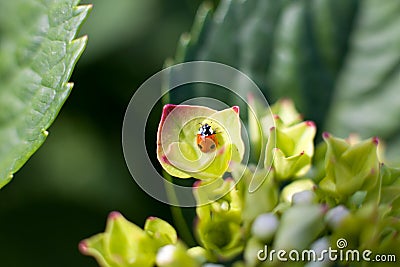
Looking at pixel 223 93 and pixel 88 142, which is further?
pixel 88 142

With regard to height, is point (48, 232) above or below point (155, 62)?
below

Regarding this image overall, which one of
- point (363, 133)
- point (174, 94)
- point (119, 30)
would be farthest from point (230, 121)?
point (119, 30)

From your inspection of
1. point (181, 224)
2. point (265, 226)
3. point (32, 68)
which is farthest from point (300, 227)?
point (32, 68)

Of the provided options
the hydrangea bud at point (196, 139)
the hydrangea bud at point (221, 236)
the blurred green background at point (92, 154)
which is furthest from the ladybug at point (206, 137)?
the blurred green background at point (92, 154)

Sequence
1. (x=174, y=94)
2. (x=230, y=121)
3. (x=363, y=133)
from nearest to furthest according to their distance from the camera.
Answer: (x=230, y=121) < (x=174, y=94) < (x=363, y=133)

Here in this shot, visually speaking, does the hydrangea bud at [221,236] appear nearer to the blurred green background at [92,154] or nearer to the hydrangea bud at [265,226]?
the hydrangea bud at [265,226]

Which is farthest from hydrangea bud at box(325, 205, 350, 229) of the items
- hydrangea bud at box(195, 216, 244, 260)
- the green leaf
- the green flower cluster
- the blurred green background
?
the blurred green background

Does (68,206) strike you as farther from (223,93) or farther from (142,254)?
(142,254)

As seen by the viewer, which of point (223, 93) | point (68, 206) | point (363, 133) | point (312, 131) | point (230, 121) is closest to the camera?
point (230, 121)
